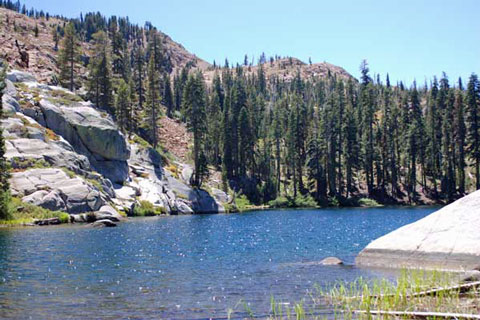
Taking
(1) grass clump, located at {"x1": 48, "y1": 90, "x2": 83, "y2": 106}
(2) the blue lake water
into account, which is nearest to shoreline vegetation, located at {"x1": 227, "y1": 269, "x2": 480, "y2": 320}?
(2) the blue lake water

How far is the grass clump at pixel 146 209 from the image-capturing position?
58.8m

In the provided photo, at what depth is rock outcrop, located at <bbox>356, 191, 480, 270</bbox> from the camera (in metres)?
17.6

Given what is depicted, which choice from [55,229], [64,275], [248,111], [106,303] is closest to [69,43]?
[248,111]

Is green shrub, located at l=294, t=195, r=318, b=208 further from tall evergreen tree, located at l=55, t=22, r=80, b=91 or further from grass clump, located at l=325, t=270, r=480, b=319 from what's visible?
grass clump, located at l=325, t=270, r=480, b=319

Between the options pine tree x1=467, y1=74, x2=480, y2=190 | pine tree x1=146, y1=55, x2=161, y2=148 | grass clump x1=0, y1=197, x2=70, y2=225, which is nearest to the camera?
grass clump x1=0, y1=197, x2=70, y2=225

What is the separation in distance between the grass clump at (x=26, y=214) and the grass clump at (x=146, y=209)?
43.5 ft

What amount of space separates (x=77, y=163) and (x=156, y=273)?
39.3 m

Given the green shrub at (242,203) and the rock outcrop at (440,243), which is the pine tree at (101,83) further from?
the rock outcrop at (440,243)

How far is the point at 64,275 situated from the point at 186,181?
58473 mm

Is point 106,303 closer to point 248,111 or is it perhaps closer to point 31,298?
point 31,298

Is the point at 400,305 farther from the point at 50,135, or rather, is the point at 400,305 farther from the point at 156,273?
the point at 50,135

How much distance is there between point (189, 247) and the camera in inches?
1180

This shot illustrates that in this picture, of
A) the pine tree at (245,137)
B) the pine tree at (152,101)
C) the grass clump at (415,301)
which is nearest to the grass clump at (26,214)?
the grass clump at (415,301)

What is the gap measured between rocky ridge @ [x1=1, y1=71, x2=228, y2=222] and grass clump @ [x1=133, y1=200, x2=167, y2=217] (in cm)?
70
